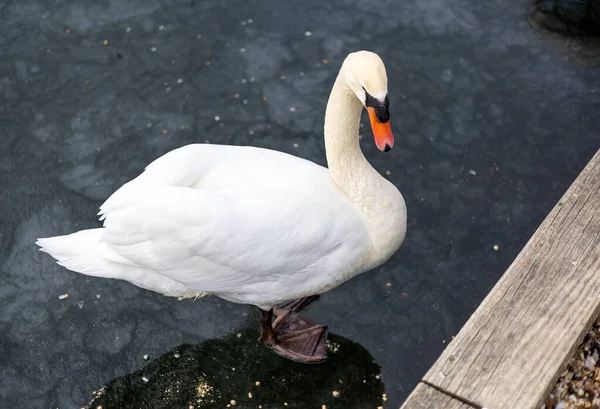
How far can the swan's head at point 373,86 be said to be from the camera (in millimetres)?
3307

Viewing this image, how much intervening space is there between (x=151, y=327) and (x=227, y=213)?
117cm

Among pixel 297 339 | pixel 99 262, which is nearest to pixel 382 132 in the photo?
pixel 297 339

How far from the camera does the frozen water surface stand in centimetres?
408

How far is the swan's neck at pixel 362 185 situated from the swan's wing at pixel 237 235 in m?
0.08

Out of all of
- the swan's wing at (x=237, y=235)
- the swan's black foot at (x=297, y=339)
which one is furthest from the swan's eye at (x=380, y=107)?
the swan's black foot at (x=297, y=339)

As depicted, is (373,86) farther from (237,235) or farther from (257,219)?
(237,235)

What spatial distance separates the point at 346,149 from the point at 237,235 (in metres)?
0.76

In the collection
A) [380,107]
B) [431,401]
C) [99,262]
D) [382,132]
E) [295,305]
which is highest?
[380,107]

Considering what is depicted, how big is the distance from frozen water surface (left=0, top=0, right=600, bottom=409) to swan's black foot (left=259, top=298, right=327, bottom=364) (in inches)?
2.7

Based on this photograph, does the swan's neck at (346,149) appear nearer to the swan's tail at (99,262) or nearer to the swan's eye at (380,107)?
the swan's eye at (380,107)

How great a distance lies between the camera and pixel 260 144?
5.06 m

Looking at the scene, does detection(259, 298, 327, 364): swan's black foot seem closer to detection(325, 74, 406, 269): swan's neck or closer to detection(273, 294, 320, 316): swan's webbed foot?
detection(273, 294, 320, 316): swan's webbed foot

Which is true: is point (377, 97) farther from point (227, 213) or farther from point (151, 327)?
point (151, 327)

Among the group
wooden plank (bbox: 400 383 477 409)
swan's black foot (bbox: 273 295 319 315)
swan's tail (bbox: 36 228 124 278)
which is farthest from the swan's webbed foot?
wooden plank (bbox: 400 383 477 409)
